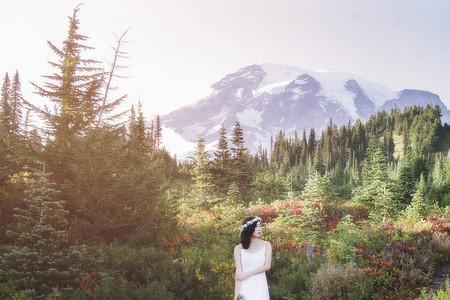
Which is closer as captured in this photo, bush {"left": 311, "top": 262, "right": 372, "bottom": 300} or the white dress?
the white dress

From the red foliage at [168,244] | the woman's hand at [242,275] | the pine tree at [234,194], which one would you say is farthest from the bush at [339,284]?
the pine tree at [234,194]

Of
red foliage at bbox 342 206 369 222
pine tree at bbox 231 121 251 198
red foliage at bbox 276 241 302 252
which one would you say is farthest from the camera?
pine tree at bbox 231 121 251 198

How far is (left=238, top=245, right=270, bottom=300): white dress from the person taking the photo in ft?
19.6

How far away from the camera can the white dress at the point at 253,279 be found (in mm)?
Result: 5984

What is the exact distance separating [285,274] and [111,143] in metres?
7.11

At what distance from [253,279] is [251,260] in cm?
33

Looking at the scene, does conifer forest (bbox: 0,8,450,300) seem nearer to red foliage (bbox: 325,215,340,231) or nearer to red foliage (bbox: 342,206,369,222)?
red foliage (bbox: 325,215,340,231)

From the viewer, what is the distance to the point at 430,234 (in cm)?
1550

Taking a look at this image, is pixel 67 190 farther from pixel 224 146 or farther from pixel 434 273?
pixel 224 146

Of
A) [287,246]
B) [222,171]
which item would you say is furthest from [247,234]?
[222,171]

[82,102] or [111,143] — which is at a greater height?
[82,102]

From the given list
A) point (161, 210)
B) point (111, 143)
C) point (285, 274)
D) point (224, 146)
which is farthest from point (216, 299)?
point (224, 146)

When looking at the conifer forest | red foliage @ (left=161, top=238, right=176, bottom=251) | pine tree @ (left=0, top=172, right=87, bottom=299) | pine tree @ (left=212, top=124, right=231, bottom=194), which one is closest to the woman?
the conifer forest

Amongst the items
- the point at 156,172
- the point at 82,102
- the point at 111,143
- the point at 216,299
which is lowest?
the point at 216,299
